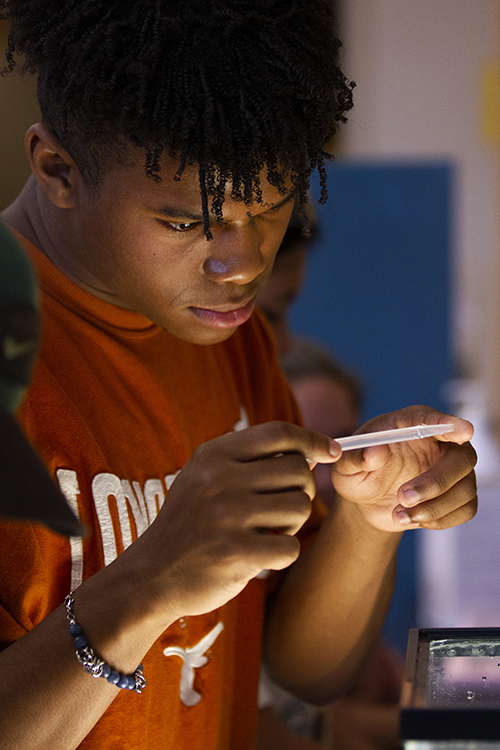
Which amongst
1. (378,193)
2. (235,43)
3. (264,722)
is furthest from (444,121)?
(235,43)

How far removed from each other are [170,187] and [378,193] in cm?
143

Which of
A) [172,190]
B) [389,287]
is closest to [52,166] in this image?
[172,190]

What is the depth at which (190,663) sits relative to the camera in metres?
0.78

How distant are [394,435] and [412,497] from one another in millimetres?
58

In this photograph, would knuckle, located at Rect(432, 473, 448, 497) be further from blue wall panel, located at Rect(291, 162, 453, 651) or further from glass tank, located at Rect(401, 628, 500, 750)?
blue wall panel, located at Rect(291, 162, 453, 651)

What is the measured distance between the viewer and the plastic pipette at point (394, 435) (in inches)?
28.1

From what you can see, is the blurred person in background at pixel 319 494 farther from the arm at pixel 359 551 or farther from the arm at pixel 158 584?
the arm at pixel 158 584

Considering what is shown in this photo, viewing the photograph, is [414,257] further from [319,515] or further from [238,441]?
[238,441]

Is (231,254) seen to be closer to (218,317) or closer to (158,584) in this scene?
(218,317)

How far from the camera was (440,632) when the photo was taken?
63cm

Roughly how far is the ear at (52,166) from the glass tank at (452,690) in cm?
48

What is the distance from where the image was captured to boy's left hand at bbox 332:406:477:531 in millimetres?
724

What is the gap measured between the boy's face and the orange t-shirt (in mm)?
61

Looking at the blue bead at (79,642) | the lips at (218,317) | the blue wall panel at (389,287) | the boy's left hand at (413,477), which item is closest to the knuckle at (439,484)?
the boy's left hand at (413,477)
